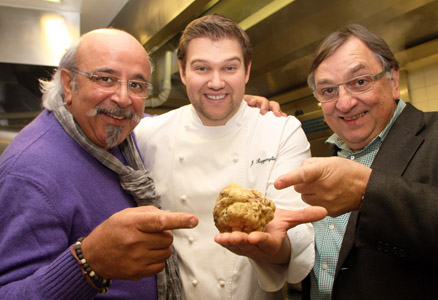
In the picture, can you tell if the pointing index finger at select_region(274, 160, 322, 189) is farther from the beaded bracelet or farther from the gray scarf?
the gray scarf

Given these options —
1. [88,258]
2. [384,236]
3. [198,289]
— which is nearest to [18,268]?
[88,258]

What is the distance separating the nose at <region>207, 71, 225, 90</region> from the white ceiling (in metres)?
1.53

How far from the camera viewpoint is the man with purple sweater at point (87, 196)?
0.91 m

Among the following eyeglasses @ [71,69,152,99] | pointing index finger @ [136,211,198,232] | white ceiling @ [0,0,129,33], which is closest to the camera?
pointing index finger @ [136,211,198,232]

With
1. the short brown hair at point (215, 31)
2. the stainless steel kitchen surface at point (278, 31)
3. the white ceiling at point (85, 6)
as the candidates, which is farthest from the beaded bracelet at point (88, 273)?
the white ceiling at point (85, 6)

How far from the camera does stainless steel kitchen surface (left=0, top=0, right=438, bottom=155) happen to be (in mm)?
1566

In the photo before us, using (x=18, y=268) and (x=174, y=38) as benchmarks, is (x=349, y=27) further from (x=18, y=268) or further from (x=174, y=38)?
(x=18, y=268)

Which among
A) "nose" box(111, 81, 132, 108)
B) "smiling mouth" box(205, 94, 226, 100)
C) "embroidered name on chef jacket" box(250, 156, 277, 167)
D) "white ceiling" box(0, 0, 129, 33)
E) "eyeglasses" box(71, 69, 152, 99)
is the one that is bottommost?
"embroidered name on chef jacket" box(250, 156, 277, 167)

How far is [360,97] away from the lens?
139 centimetres

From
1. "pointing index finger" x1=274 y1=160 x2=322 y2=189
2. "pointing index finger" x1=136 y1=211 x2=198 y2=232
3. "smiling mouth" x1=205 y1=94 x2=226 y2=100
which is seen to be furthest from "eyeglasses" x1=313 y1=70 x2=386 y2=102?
"pointing index finger" x1=136 y1=211 x2=198 y2=232

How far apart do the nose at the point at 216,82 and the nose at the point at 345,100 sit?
20.3 inches

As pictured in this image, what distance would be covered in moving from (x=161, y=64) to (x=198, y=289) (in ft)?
6.05

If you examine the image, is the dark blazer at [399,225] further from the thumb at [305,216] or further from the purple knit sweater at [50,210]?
the purple knit sweater at [50,210]

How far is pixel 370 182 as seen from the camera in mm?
994
